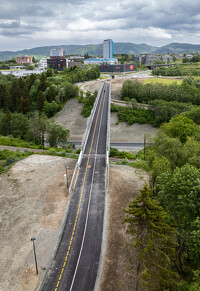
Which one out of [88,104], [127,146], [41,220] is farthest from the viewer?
[88,104]

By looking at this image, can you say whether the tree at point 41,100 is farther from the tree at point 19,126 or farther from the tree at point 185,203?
the tree at point 185,203

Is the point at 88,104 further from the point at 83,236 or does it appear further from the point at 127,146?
the point at 83,236

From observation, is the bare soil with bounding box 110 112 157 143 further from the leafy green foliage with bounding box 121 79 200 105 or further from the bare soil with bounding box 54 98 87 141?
the leafy green foliage with bounding box 121 79 200 105

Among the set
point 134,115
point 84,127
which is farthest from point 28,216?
point 134,115

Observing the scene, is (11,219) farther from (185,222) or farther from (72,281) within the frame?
(185,222)

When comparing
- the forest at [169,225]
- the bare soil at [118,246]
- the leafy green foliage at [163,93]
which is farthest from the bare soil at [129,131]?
the forest at [169,225]

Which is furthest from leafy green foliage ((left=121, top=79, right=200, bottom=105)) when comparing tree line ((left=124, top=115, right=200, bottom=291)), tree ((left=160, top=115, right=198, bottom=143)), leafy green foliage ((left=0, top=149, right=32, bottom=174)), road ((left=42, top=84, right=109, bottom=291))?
tree line ((left=124, top=115, right=200, bottom=291))
